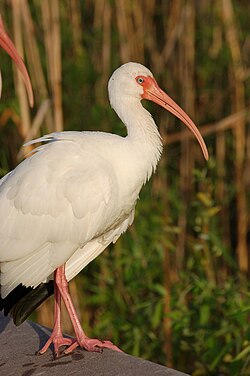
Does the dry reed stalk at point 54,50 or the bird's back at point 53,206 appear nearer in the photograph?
the bird's back at point 53,206

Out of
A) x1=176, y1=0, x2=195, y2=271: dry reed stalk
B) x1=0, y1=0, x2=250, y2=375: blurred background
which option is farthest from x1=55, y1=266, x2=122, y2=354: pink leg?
x1=176, y1=0, x2=195, y2=271: dry reed stalk

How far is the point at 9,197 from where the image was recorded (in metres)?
3.21

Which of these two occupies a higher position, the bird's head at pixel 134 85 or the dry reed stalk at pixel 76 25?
the dry reed stalk at pixel 76 25

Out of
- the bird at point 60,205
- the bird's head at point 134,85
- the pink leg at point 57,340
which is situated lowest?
the pink leg at point 57,340

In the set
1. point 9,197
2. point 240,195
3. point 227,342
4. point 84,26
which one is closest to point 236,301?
point 227,342

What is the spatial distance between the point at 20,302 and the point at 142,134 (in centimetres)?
80

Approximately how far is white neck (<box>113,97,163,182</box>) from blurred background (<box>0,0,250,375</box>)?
885mm

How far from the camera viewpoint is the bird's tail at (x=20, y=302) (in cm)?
325

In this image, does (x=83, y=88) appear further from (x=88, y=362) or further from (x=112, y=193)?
(x=88, y=362)

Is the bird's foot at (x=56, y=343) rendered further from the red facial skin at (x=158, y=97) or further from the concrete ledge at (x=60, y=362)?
the red facial skin at (x=158, y=97)

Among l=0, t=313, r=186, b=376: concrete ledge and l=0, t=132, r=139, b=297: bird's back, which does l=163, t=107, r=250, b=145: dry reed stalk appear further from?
l=0, t=313, r=186, b=376: concrete ledge

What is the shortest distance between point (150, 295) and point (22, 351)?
1.74 meters

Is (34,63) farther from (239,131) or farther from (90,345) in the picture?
(90,345)

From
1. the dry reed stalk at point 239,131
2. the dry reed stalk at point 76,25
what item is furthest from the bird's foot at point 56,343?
the dry reed stalk at point 76,25
